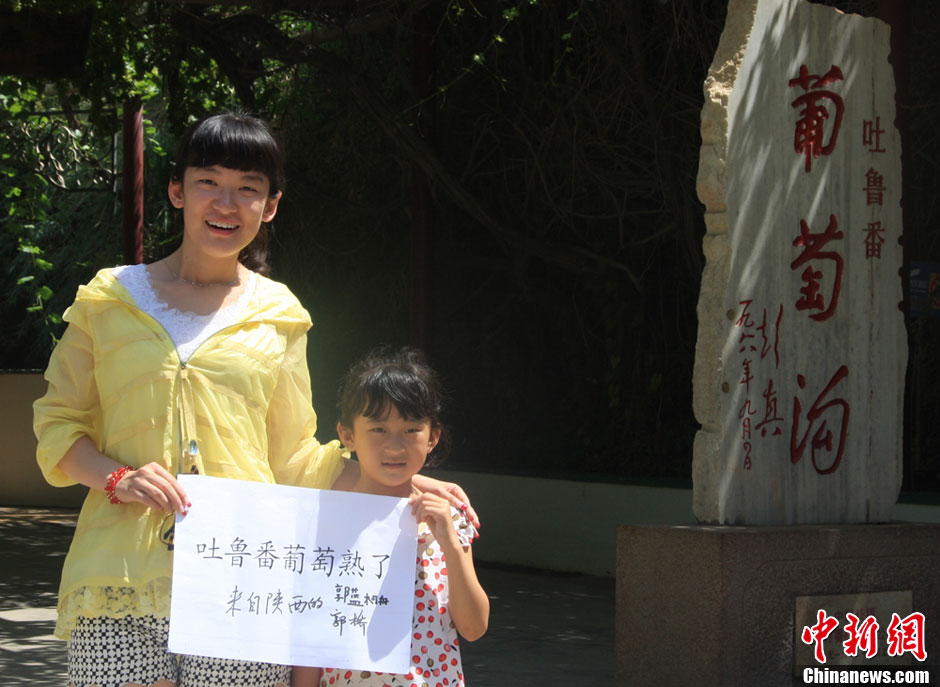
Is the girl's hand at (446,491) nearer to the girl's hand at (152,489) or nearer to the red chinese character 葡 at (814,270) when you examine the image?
the girl's hand at (152,489)

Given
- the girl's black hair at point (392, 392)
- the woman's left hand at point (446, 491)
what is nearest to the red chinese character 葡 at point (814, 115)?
the girl's black hair at point (392, 392)

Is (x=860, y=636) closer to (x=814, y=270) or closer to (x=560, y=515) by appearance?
(x=814, y=270)

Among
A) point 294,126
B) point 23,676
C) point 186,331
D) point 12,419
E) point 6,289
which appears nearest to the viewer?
point 186,331

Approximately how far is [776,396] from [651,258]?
376 centimetres

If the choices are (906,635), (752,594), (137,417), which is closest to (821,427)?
(752,594)

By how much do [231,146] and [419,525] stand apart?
2.75 ft

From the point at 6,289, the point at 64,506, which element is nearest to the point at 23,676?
the point at 64,506

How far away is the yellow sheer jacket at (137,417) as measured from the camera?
2.20 metres

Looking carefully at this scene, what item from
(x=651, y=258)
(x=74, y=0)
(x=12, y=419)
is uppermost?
(x=74, y=0)

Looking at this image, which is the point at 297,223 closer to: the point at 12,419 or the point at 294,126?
the point at 294,126

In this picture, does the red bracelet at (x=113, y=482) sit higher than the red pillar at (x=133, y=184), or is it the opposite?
the red pillar at (x=133, y=184)

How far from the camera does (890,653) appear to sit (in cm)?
489

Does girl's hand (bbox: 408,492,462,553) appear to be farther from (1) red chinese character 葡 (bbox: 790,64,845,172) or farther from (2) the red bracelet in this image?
(1) red chinese character 葡 (bbox: 790,64,845,172)

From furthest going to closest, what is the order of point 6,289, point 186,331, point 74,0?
point 6,289 → point 74,0 → point 186,331
